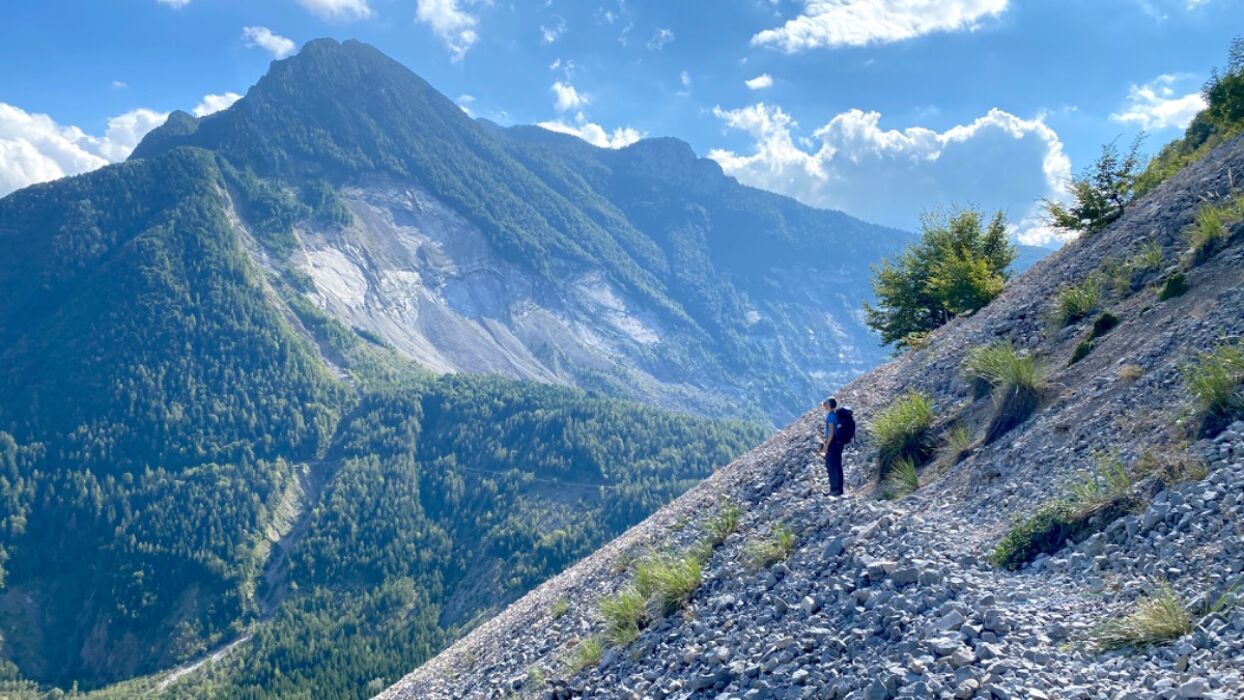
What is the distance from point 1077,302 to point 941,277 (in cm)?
1250

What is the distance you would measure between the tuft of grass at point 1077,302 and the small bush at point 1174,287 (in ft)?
6.96

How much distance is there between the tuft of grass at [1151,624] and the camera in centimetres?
786

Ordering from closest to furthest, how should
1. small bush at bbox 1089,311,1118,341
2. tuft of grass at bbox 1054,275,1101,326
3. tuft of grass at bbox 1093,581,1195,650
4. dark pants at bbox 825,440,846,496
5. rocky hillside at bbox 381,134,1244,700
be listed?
tuft of grass at bbox 1093,581,1195,650 → rocky hillside at bbox 381,134,1244,700 → dark pants at bbox 825,440,846,496 → small bush at bbox 1089,311,1118,341 → tuft of grass at bbox 1054,275,1101,326

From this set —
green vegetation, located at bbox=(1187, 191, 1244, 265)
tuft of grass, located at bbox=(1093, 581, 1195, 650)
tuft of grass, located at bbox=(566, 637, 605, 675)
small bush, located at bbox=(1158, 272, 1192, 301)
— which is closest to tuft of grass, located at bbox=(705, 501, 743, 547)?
tuft of grass, located at bbox=(566, 637, 605, 675)

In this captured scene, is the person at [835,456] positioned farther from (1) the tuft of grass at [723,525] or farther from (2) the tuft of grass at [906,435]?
(1) the tuft of grass at [723,525]

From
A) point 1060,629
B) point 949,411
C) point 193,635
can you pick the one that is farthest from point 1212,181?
point 193,635

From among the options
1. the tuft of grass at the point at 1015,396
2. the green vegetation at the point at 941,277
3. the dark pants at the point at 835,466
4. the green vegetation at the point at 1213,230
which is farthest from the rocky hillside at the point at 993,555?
the green vegetation at the point at 941,277

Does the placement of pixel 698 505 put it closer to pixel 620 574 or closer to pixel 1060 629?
pixel 620 574

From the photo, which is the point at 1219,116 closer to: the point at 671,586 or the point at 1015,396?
the point at 1015,396

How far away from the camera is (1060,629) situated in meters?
8.69

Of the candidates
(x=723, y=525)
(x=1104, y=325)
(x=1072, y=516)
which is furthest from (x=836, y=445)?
(x=1104, y=325)

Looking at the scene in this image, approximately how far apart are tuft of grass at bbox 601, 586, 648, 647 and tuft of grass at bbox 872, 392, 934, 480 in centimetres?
636

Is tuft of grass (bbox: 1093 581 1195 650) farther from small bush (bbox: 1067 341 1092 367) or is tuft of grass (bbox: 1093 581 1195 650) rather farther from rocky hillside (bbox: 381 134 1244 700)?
small bush (bbox: 1067 341 1092 367)

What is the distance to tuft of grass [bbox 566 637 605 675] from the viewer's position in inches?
566
